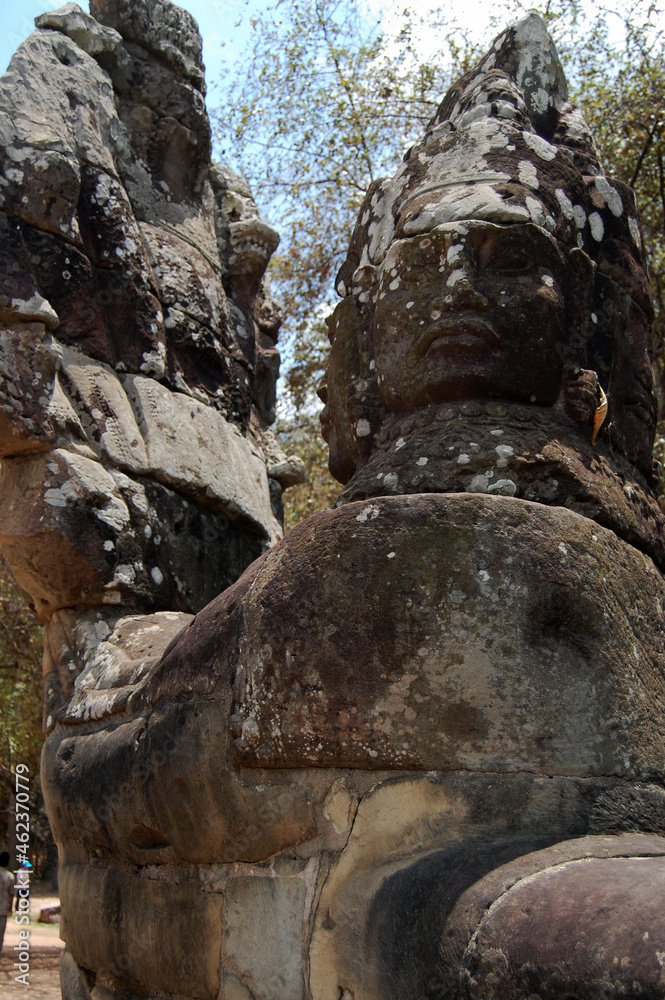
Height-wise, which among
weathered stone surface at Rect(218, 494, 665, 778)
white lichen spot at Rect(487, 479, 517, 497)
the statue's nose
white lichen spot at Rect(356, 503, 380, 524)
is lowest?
weathered stone surface at Rect(218, 494, 665, 778)

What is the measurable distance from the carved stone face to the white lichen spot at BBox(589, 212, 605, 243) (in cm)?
23

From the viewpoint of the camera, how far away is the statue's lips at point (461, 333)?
2.15 meters

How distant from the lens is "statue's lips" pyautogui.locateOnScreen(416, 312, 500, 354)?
7.06ft

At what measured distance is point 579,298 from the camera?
2.34m

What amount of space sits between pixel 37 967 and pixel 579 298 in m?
8.09

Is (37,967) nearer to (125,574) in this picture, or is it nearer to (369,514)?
(125,574)

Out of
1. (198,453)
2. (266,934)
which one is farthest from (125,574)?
(266,934)

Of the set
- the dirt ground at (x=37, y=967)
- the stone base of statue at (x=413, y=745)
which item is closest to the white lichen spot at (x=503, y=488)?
the stone base of statue at (x=413, y=745)

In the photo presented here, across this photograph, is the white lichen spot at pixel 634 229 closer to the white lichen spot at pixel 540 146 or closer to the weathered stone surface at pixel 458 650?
the white lichen spot at pixel 540 146

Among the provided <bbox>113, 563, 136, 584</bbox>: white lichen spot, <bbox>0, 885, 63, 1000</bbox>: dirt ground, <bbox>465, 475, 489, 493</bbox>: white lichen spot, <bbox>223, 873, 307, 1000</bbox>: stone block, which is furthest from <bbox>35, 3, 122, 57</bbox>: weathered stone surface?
<bbox>0, 885, 63, 1000</bbox>: dirt ground

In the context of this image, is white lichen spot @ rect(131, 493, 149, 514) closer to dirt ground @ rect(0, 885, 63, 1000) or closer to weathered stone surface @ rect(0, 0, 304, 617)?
weathered stone surface @ rect(0, 0, 304, 617)

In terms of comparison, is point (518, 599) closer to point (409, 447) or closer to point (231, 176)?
point (409, 447)

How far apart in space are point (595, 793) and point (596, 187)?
5.09 feet

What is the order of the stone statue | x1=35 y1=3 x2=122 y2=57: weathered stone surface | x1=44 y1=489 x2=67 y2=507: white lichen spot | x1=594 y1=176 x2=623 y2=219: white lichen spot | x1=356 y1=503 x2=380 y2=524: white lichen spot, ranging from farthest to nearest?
x1=35 y1=3 x2=122 y2=57: weathered stone surface → x1=44 y1=489 x2=67 y2=507: white lichen spot → x1=594 y1=176 x2=623 y2=219: white lichen spot → x1=356 y1=503 x2=380 y2=524: white lichen spot → the stone statue
